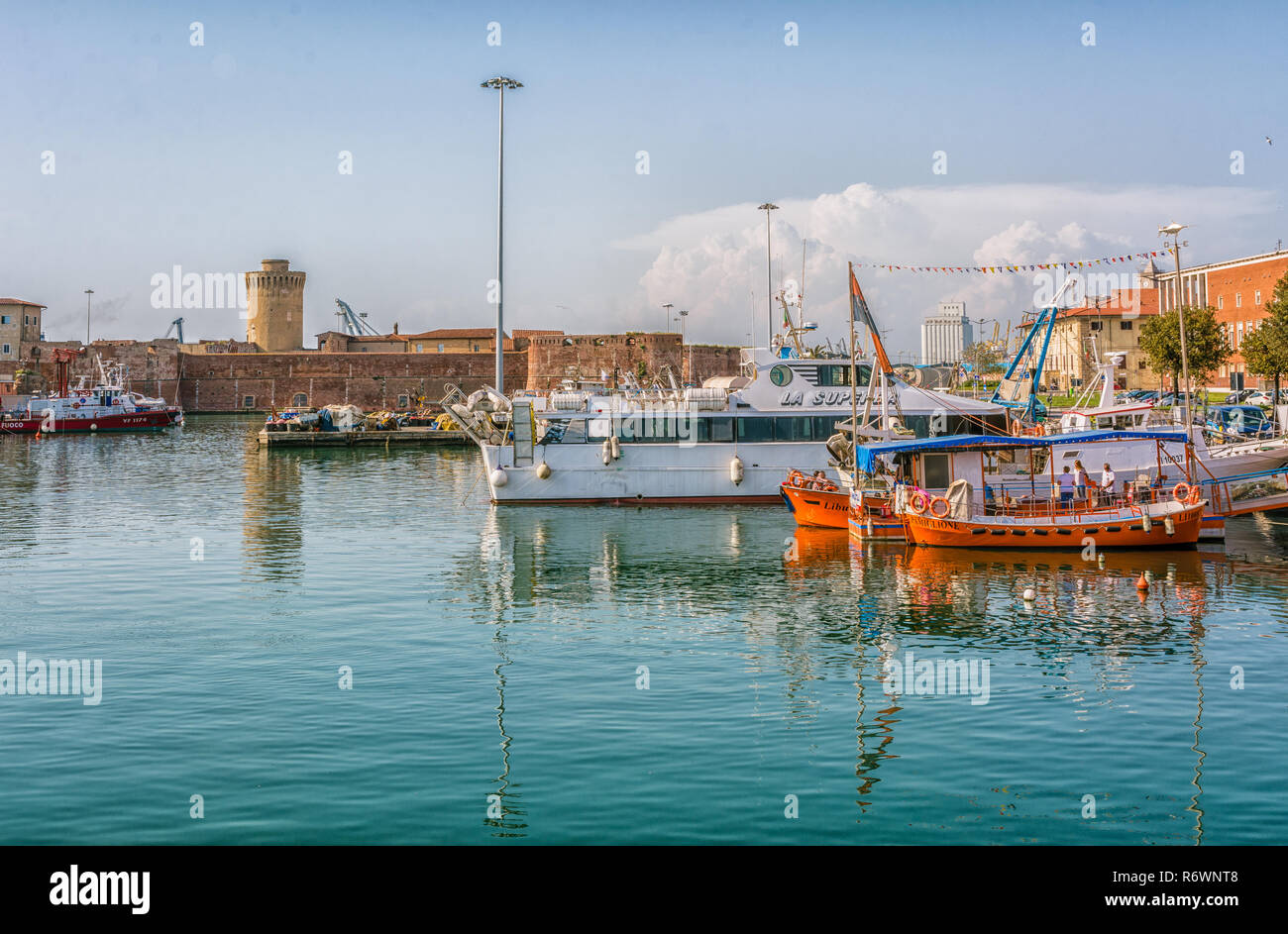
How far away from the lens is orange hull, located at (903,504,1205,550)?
2534cm

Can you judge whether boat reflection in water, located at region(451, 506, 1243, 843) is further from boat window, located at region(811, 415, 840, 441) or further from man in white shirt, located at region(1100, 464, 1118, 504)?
boat window, located at region(811, 415, 840, 441)

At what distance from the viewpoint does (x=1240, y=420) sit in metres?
45.7

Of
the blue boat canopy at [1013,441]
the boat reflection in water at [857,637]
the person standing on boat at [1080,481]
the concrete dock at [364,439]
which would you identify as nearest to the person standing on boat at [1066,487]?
the person standing on boat at [1080,481]

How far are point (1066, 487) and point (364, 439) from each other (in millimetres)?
50548

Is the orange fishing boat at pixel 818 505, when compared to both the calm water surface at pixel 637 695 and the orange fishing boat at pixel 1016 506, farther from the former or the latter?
the orange fishing boat at pixel 1016 506

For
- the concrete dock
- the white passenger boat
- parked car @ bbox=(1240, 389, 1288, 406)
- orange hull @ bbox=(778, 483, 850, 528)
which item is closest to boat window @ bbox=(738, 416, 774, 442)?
the white passenger boat

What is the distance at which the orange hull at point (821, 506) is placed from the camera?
2989 centimetres

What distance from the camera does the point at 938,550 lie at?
26.2 meters

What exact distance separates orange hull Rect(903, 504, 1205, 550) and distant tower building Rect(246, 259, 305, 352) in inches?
4557

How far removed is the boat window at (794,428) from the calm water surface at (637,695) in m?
7.70
